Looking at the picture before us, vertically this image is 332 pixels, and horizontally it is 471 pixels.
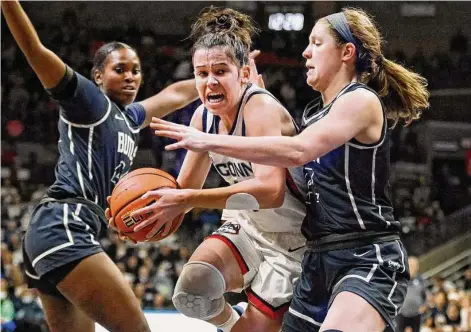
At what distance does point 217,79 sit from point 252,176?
18.7 inches

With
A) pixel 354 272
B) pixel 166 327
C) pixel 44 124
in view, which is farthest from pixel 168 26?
pixel 354 272

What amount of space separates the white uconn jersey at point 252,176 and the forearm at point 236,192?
8.4 inches

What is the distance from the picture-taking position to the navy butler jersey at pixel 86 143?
3912 millimetres

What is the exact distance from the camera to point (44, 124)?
13688 millimetres

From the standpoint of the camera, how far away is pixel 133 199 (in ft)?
11.0

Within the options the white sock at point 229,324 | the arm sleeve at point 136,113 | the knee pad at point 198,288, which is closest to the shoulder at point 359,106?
the knee pad at point 198,288

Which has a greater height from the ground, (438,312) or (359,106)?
(359,106)

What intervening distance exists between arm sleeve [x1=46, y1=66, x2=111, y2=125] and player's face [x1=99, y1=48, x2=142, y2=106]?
24 centimetres

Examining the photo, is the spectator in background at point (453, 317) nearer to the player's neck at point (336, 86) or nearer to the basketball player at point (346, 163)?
the basketball player at point (346, 163)

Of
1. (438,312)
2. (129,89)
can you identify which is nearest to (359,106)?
(129,89)

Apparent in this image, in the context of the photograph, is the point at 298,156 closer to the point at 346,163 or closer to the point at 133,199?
the point at 346,163

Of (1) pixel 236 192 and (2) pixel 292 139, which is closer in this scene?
(2) pixel 292 139

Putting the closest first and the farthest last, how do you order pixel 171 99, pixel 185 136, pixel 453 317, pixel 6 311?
pixel 185 136, pixel 171 99, pixel 453 317, pixel 6 311

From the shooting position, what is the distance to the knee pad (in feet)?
11.7
